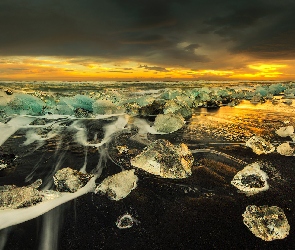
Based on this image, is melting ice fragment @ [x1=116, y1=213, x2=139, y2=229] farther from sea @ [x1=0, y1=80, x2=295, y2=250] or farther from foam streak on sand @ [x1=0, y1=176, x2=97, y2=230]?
foam streak on sand @ [x1=0, y1=176, x2=97, y2=230]

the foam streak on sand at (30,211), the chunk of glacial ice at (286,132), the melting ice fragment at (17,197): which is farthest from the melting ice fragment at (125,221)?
the chunk of glacial ice at (286,132)

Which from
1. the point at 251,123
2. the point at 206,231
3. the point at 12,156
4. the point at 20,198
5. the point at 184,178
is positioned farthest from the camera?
the point at 251,123

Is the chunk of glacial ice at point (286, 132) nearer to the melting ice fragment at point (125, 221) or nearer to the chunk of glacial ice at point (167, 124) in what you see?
the chunk of glacial ice at point (167, 124)

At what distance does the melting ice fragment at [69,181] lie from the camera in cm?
372

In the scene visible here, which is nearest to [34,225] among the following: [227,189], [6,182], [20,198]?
[20,198]

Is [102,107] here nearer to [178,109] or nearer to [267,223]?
[178,109]

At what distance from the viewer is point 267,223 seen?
2.73 m

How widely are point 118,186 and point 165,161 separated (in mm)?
1090

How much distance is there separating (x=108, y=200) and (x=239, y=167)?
9.09 feet

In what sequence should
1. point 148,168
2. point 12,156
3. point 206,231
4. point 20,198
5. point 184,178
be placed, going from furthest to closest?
point 12,156, point 148,168, point 184,178, point 20,198, point 206,231

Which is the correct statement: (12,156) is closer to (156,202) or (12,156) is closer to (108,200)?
(108,200)

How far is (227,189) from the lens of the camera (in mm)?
3695

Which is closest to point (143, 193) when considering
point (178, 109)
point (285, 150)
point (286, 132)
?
point (285, 150)

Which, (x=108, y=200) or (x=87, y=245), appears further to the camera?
(x=108, y=200)
